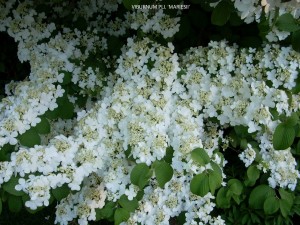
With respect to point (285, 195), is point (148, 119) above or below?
above

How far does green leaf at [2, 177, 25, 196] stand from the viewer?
1908mm

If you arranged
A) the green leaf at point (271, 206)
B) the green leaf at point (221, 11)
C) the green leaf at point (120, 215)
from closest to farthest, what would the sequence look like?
the green leaf at point (221, 11), the green leaf at point (120, 215), the green leaf at point (271, 206)

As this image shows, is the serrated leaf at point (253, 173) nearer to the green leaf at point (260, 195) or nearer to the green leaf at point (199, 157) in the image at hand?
the green leaf at point (260, 195)

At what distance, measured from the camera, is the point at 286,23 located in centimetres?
212

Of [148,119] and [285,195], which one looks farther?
[285,195]

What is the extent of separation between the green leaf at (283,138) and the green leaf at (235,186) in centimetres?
55

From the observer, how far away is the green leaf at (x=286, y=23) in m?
2.11

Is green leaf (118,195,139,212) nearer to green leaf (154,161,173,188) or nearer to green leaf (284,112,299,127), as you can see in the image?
green leaf (154,161,173,188)

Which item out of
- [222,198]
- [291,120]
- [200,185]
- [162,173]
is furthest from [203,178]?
[222,198]

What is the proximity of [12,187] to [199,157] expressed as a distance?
759 mm

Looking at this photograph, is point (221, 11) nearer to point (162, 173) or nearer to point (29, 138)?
point (162, 173)

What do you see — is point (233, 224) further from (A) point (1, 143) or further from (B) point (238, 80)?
(A) point (1, 143)

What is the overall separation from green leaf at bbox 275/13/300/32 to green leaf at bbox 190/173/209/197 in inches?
30.2

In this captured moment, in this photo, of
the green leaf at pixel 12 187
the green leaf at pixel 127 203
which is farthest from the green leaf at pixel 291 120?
the green leaf at pixel 12 187
